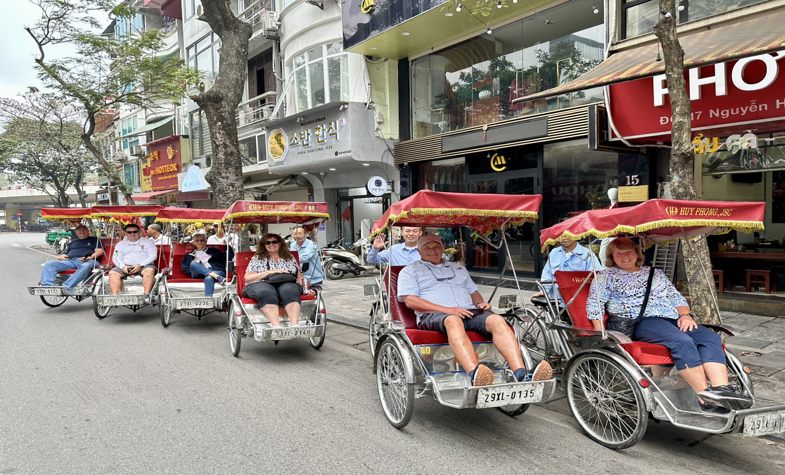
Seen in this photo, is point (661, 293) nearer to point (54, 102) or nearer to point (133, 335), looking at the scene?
point (133, 335)

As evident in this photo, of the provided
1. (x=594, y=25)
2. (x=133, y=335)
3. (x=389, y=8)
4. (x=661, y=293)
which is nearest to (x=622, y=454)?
(x=661, y=293)

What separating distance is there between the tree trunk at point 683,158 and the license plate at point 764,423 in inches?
81.1

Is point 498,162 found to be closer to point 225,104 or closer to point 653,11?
point 653,11

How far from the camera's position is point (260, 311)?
7254 millimetres

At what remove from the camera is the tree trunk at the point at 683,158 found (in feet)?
17.7

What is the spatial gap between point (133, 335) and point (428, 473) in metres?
6.43

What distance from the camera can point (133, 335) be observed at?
8.30 metres

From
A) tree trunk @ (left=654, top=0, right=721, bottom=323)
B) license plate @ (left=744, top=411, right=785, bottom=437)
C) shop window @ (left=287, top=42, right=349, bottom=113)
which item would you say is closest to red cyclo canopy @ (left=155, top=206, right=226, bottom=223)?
tree trunk @ (left=654, top=0, right=721, bottom=323)

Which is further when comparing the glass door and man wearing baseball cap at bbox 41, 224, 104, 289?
the glass door

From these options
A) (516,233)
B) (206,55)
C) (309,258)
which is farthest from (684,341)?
(206,55)

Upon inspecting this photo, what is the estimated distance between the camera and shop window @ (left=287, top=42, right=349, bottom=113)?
52.7ft

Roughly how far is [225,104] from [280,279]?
245 inches

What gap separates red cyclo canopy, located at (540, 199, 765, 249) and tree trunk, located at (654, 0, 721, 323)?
1328 mm

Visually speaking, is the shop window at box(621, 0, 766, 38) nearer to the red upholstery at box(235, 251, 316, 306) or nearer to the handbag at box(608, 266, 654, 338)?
the handbag at box(608, 266, 654, 338)
